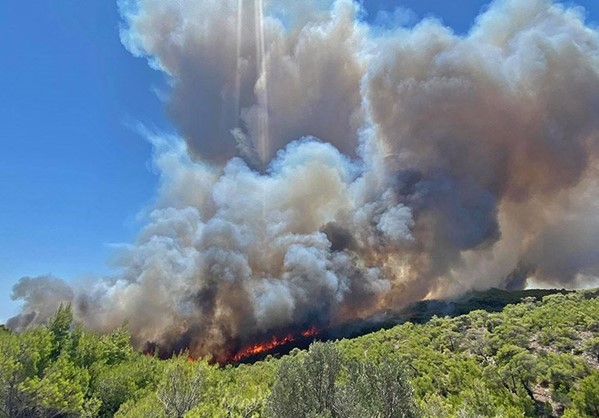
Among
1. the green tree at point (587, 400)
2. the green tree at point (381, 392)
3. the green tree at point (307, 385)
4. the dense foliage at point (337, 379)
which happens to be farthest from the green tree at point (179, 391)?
the green tree at point (587, 400)

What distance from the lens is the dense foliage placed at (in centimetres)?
2338

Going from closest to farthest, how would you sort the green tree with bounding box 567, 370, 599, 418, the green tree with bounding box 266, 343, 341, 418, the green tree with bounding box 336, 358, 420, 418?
1. the green tree with bounding box 336, 358, 420, 418
2. the green tree with bounding box 266, 343, 341, 418
3. the green tree with bounding box 567, 370, 599, 418

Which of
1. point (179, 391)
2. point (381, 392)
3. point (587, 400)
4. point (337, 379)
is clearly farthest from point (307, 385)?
point (587, 400)

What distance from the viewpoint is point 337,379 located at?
29500 millimetres

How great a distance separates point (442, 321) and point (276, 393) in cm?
9769

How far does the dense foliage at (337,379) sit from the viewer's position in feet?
76.7

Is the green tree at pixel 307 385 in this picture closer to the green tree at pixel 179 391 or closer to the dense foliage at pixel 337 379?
the dense foliage at pixel 337 379

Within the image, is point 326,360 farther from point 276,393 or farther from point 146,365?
point 146,365

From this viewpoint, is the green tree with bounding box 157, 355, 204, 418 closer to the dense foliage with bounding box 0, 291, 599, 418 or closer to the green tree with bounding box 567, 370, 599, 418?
the dense foliage with bounding box 0, 291, 599, 418

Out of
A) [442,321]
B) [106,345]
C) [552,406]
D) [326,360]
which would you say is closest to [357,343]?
[442,321]

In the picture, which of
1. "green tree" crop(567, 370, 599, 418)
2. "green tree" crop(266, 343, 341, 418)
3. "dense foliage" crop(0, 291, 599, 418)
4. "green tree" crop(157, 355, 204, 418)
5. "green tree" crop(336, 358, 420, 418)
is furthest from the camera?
"green tree" crop(567, 370, 599, 418)

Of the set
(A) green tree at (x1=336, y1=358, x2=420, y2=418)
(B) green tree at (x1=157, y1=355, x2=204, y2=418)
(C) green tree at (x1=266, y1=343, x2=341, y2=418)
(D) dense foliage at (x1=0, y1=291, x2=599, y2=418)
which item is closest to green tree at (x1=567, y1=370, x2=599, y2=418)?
(D) dense foliage at (x1=0, y1=291, x2=599, y2=418)

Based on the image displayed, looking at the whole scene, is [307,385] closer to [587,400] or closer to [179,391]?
[179,391]

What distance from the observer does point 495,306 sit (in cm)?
14325
